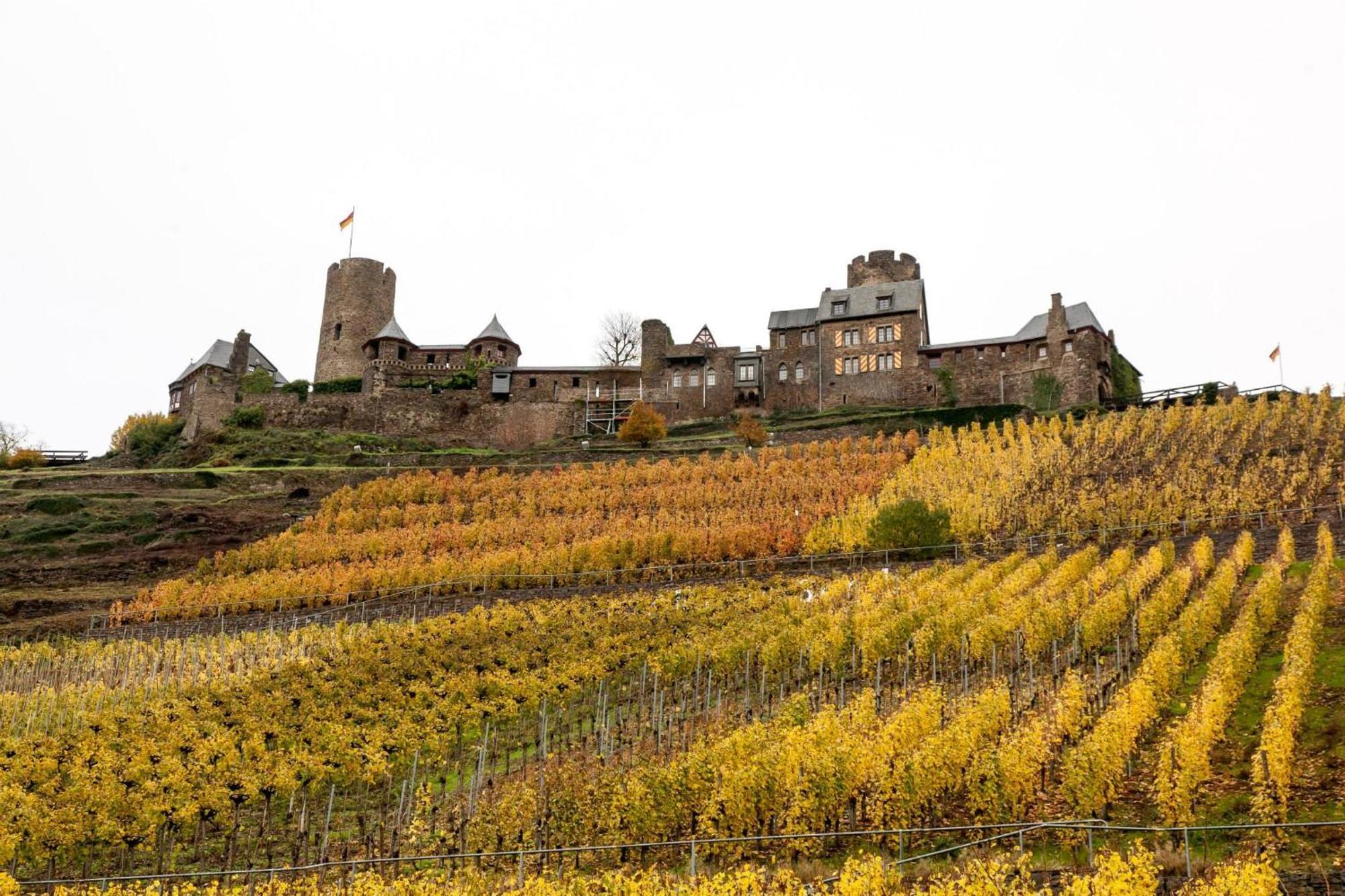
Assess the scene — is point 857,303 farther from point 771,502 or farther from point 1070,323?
point 771,502

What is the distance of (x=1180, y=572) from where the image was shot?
24406 mm

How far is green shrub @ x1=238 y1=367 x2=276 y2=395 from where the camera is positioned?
60.4 metres

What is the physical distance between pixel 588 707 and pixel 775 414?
3787 cm

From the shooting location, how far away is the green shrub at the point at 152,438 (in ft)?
195

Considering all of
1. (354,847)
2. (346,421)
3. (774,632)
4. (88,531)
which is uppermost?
(346,421)

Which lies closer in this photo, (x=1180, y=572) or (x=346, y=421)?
(x=1180, y=572)

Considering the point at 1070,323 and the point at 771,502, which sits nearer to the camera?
the point at 771,502

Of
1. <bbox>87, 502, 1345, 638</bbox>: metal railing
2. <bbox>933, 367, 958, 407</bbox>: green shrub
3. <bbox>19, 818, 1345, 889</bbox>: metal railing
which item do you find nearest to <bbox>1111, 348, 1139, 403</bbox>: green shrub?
<bbox>933, 367, 958, 407</bbox>: green shrub

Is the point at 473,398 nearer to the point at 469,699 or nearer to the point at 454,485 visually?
the point at 454,485

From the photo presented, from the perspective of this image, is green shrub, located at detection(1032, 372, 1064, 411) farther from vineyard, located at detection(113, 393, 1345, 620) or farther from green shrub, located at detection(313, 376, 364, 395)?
green shrub, located at detection(313, 376, 364, 395)

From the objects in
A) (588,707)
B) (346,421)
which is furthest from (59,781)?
(346,421)

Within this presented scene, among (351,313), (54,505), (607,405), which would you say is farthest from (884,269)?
(54,505)

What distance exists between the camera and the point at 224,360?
216 ft

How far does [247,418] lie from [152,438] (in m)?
7.06
